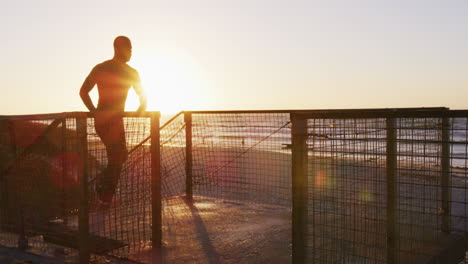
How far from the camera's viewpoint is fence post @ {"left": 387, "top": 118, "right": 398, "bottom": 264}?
4.01 metres

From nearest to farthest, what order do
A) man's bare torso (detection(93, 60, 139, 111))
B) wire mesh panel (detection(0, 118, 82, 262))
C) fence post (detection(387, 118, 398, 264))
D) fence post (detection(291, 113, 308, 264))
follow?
1. fence post (detection(291, 113, 308, 264))
2. fence post (detection(387, 118, 398, 264))
3. wire mesh panel (detection(0, 118, 82, 262))
4. man's bare torso (detection(93, 60, 139, 111))

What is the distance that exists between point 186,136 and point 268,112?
177cm

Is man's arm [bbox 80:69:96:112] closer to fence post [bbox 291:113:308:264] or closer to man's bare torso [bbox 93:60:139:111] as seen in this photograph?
man's bare torso [bbox 93:60:139:111]

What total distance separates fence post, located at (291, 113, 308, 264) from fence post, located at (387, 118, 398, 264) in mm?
879

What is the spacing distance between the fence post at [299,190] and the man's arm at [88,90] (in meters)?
2.48

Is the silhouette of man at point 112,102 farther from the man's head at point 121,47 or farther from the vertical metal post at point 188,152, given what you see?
the vertical metal post at point 188,152

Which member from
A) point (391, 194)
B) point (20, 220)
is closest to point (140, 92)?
point (20, 220)

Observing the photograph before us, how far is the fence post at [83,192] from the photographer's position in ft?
14.3

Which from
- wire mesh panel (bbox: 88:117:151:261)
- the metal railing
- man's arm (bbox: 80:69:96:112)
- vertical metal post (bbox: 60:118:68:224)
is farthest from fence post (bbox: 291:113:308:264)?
man's arm (bbox: 80:69:96:112)

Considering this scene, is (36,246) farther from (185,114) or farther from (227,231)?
(185,114)

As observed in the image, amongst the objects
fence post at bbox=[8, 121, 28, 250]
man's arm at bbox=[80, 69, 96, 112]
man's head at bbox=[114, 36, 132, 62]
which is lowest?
fence post at bbox=[8, 121, 28, 250]

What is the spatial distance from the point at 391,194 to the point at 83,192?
2.87m

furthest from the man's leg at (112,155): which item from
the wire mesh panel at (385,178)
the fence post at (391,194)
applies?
the fence post at (391,194)

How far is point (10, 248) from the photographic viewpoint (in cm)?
523
